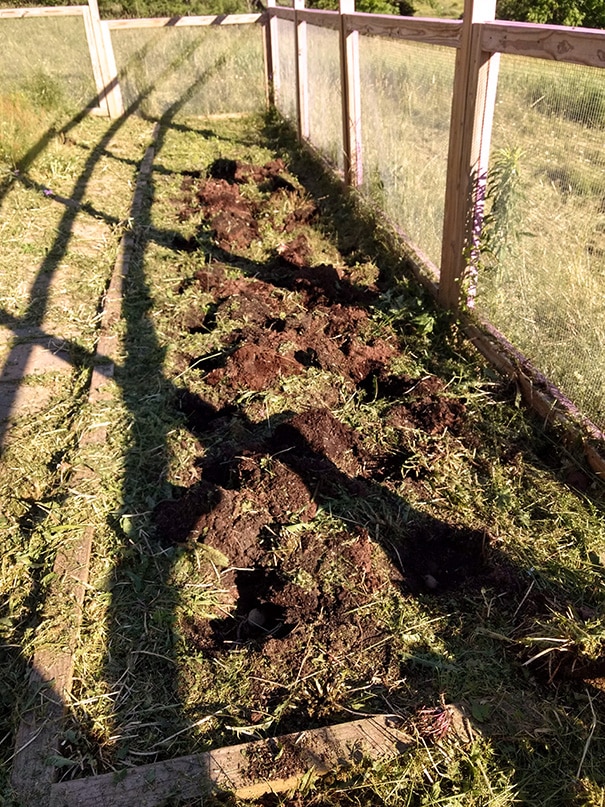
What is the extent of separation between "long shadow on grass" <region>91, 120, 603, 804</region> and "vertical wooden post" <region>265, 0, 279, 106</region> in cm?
967

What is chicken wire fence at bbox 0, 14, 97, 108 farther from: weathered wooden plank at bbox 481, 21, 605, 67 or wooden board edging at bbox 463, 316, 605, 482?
wooden board edging at bbox 463, 316, 605, 482

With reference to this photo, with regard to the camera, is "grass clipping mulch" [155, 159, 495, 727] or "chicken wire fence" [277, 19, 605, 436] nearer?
"grass clipping mulch" [155, 159, 495, 727]

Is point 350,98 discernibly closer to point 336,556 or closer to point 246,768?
point 336,556

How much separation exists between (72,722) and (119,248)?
4734 mm

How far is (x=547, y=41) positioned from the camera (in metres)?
2.90

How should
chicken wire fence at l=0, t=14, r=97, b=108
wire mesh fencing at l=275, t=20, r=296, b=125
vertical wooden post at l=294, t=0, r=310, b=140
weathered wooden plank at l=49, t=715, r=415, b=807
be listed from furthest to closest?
chicken wire fence at l=0, t=14, r=97, b=108
wire mesh fencing at l=275, t=20, r=296, b=125
vertical wooden post at l=294, t=0, r=310, b=140
weathered wooden plank at l=49, t=715, r=415, b=807

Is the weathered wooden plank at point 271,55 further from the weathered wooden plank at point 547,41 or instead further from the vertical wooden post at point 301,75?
the weathered wooden plank at point 547,41

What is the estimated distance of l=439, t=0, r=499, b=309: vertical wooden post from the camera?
3.58 metres

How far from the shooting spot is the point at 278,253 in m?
5.70

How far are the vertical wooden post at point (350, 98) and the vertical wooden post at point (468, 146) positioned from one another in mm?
2691

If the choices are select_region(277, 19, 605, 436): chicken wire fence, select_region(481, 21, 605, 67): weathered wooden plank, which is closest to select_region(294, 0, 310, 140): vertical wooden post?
select_region(277, 19, 605, 436): chicken wire fence

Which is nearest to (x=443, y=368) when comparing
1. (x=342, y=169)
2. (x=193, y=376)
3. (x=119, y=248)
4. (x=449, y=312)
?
(x=449, y=312)

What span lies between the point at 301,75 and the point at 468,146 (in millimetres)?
5911

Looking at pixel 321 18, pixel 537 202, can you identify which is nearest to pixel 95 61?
pixel 321 18
